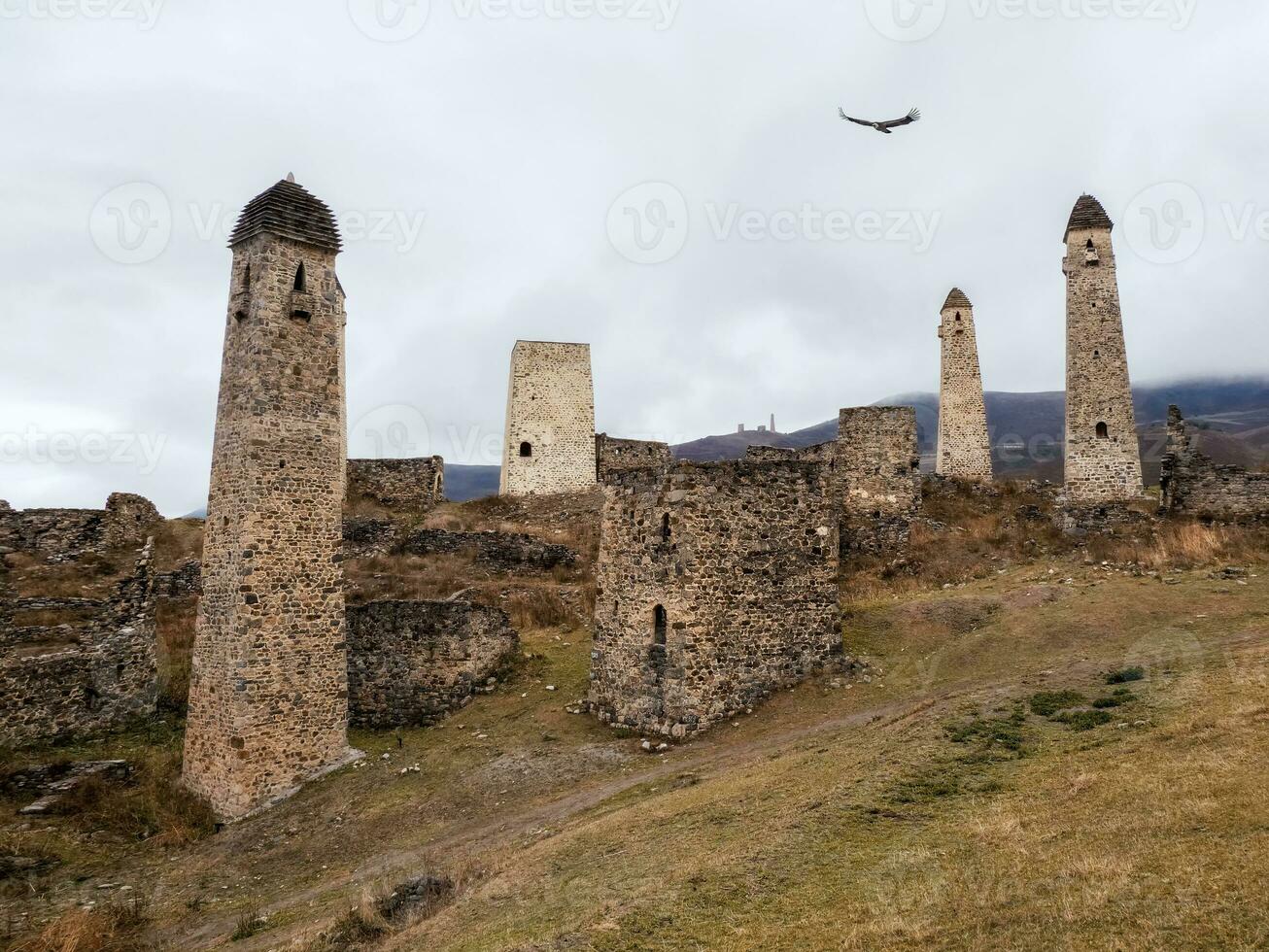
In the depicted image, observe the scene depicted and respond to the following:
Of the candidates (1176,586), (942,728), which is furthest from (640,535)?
(1176,586)

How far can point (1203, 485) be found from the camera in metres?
24.6

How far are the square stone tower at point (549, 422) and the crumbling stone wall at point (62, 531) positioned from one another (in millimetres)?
14579

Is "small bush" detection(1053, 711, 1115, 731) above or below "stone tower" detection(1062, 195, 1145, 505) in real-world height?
below

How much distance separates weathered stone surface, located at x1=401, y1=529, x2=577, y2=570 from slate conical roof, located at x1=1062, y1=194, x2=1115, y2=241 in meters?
20.5

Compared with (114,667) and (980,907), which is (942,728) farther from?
(114,667)

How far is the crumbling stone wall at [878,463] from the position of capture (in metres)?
28.1

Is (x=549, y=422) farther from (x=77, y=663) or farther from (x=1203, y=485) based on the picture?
(x=1203, y=485)

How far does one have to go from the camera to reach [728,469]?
54.5 ft

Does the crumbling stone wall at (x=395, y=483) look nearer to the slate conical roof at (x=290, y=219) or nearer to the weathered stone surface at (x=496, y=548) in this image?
the weathered stone surface at (x=496, y=548)

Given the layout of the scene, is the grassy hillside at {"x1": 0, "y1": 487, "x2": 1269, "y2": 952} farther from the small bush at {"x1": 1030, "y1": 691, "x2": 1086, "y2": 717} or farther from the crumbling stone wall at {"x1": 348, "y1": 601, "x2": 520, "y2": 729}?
the crumbling stone wall at {"x1": 348, "y1": 601, "x2": 520, "y2": 729}

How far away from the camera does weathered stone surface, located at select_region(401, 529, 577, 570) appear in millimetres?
27766

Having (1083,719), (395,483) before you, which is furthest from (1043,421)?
(1083,719)

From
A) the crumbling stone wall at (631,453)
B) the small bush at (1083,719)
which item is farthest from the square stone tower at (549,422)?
the small bush at (1083,719)

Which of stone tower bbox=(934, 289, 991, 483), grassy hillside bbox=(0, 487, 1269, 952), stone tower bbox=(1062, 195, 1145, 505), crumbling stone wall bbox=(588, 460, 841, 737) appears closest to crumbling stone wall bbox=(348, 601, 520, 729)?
grassy hillside bbox=(0, 487, 1269, 952)
